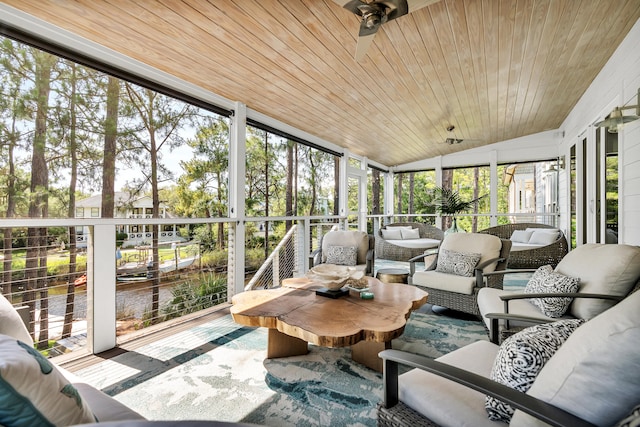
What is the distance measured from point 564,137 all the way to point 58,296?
8348 millimetres

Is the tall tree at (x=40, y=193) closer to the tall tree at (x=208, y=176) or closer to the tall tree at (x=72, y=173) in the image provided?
the tall tree at (x=72, y=173)

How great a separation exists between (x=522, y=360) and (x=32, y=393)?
4.42ft

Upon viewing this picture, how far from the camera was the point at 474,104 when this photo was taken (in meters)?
4.72

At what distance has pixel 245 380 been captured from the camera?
2.03m

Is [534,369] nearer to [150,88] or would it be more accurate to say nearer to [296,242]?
[150,88]

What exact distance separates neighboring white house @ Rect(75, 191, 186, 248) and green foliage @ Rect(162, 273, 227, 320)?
1.96 ft

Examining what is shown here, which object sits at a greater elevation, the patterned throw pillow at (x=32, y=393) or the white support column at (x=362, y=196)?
the white support column at (x=362, y=196)

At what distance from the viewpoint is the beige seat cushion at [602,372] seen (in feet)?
2.31

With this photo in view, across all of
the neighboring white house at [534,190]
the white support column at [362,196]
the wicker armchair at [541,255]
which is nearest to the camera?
the wicker armchair at [541,255]

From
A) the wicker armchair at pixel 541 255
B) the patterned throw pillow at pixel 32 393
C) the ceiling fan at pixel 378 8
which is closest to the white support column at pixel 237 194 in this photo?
the ceiling fan at pixel 378 8

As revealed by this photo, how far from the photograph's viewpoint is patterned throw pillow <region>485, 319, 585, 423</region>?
3.25 ft

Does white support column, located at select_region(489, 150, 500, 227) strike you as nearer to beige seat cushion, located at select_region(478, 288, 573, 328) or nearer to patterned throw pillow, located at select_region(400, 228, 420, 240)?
patterned throw pillow, located at select_region(400, 228, 420, 240)

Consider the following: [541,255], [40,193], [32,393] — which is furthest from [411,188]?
[32,393]

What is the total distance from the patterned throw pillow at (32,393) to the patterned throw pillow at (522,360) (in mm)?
1167
